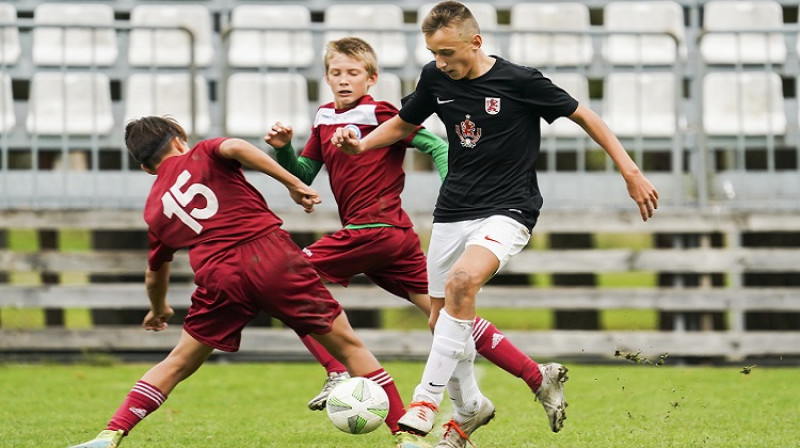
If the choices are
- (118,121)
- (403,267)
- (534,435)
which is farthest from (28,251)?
(534,435)

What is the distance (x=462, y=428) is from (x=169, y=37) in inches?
224

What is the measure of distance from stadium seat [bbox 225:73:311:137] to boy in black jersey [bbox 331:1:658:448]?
13.3ft

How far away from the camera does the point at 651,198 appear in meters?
5.09

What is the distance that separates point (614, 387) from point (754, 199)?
2424 millimetres

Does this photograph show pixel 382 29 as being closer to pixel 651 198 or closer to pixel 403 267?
pixel 403 267

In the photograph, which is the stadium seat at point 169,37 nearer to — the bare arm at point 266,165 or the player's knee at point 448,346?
the bare arm at point 266,165

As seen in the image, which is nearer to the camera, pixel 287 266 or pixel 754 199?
pixel 287 266

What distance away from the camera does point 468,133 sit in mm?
5309

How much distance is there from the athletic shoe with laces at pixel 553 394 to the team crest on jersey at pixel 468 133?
1094 mm

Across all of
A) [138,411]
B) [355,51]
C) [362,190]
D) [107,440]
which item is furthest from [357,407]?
[355,51]

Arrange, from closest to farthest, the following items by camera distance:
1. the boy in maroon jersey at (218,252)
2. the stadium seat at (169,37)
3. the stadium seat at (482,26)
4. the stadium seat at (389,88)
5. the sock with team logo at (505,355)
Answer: the boy in maroon jersey at (218,252), the sock with team logo at (505,355), the stadium seat at (389,88), the stadium seat at (482,26), the stadium seat at (169,37)

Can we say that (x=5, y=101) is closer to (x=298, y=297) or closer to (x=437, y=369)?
(x=298, y=297)

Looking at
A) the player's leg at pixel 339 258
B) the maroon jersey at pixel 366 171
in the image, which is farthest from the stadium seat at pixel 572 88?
the player's leg at pixel 339 258

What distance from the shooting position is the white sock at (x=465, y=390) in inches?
217
